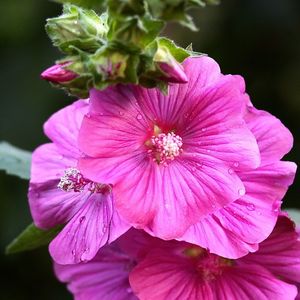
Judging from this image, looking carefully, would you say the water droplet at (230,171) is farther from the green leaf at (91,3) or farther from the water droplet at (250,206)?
the green leaf at (91,3)

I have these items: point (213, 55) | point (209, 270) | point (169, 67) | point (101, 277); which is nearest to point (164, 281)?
point (209, 270)

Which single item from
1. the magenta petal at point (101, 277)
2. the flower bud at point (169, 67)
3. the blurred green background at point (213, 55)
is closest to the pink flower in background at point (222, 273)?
the magenta petal at point (101, 277)

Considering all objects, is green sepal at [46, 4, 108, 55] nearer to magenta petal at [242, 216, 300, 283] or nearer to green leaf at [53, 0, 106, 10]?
green leaf at [53, 0, 106, 10]

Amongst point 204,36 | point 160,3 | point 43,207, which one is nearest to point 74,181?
point 43,207

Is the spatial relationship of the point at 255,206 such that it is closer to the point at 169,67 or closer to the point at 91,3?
the point at 169,67

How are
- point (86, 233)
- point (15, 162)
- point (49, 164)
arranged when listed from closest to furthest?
point (86, 233) → point (49, 164) → point (15, 162)

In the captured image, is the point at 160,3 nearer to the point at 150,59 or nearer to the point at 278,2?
the point at 150,59
